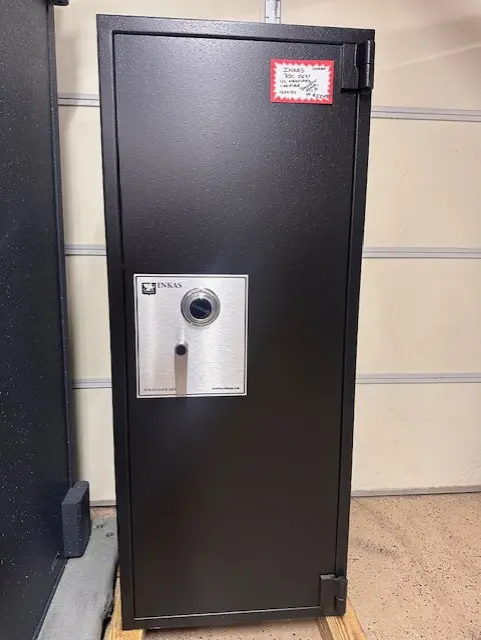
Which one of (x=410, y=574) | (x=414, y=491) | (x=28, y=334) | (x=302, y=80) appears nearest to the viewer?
(x=302, y=80)

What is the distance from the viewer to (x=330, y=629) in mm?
986

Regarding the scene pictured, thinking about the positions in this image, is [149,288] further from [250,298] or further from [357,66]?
[357,66]

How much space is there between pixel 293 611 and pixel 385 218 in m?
1.01

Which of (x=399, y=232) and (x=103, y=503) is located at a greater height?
(x=399, y=232)

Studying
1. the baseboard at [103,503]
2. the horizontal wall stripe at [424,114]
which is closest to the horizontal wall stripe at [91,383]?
the baseboard at [103,503]

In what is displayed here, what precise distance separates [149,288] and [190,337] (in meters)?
0.11

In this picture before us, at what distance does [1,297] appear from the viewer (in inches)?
31.6

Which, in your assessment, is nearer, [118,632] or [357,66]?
[357,66]

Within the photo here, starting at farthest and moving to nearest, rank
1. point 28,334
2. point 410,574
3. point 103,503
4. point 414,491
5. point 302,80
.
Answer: point 414,491 → point 103,503 → point 410,574 → point 28,334 → point 302,80

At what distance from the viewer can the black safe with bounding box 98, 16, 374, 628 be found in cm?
80

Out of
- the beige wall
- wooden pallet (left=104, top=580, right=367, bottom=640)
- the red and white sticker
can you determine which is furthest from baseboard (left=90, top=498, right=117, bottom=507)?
the red and white sticker

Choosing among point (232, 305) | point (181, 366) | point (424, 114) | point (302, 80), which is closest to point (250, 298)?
point (232, 305)

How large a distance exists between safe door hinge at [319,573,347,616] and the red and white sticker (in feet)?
2.97

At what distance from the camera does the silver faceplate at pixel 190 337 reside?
0.85 metres
